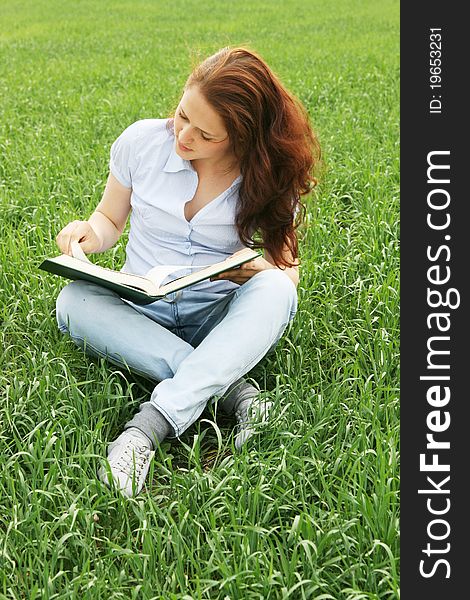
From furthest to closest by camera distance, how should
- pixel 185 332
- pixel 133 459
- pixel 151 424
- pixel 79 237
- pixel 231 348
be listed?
pixel 185 332, pixel 79 237, pixel 231 348, pixel 151 424, pixel 133 459

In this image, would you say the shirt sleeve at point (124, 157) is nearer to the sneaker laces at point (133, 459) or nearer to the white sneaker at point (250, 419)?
the white sneaker at point (250, 419)

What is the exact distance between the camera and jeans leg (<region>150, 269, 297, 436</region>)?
280 cm

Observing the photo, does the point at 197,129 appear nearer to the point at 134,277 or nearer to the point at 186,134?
the point at 186,134

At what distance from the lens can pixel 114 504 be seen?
2.48 m

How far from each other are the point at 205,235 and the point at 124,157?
398 millimetres

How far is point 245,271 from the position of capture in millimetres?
3131

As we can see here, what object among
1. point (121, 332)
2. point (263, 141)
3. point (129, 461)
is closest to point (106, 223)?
point (121, 332)

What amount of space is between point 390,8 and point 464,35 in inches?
658

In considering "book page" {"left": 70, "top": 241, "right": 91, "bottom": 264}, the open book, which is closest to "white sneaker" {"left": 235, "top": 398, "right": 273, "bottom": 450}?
the open book

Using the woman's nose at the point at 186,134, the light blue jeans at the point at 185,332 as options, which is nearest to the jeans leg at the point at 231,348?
the light blue jeans at the point at 185,332

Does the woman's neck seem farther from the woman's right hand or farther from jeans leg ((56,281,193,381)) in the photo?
jeans leg ((56,281,193,381))

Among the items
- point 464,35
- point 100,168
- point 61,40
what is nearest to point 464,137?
point 464,35

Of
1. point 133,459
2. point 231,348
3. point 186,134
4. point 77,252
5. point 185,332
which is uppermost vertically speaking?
point 186,134

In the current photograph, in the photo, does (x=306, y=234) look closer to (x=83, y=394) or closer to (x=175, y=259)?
(x=175, y=259)
